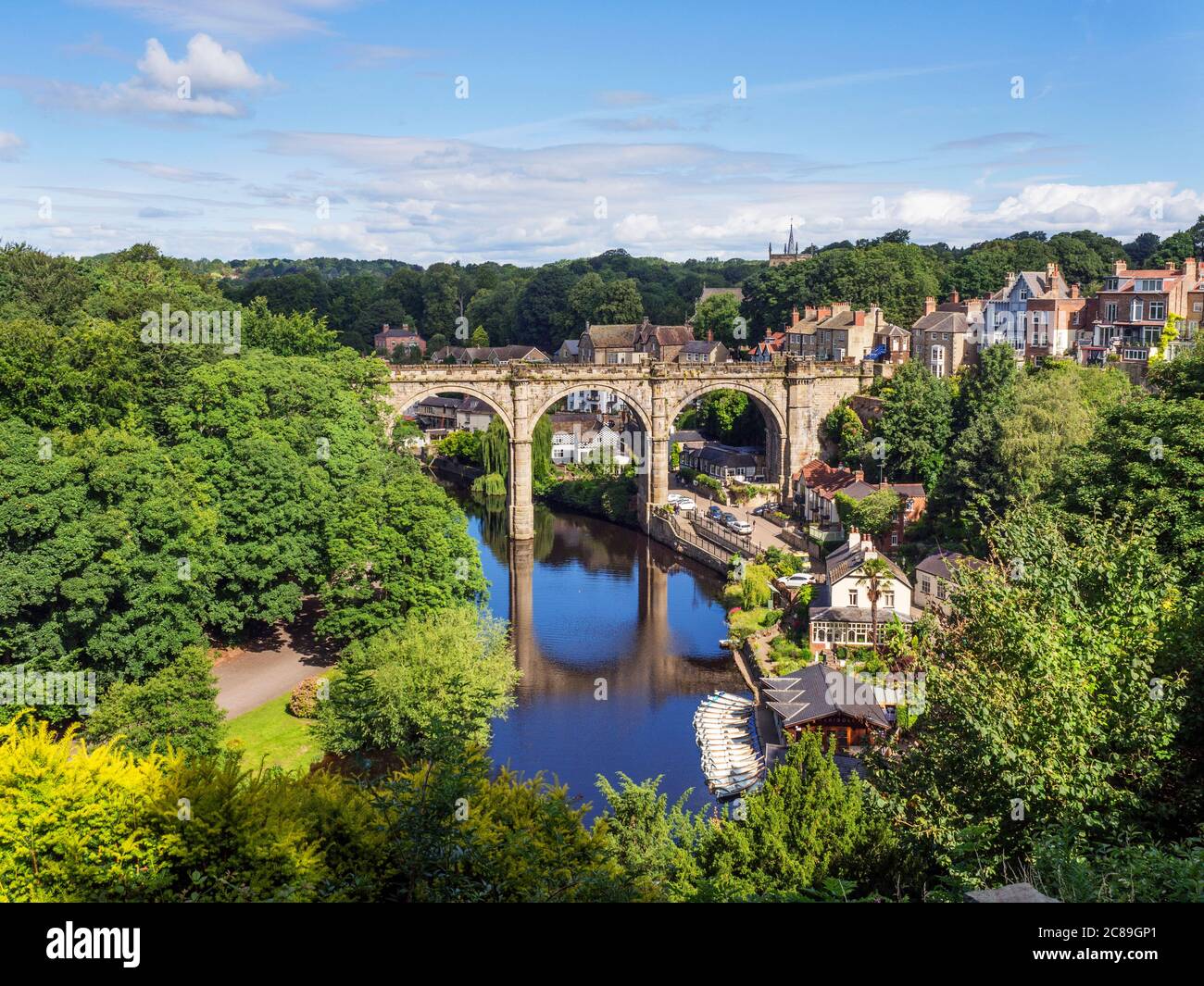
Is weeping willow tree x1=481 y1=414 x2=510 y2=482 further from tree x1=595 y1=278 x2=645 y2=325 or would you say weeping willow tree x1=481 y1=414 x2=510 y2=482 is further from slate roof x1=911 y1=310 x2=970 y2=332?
tree x1=595 y1=278 x2=645 y2=325

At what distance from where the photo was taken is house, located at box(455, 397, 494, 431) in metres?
89.6

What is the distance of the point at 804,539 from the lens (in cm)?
5534

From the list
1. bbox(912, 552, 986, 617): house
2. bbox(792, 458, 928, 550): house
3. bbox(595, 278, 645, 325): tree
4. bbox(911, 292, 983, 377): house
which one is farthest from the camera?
bbox(595, 278, 645, 325): tree

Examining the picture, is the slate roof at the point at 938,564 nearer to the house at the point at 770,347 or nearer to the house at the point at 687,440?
the house at the point at 687,440

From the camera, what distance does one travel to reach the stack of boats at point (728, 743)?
100ft

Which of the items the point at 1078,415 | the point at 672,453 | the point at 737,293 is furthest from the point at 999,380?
the point at 737,293

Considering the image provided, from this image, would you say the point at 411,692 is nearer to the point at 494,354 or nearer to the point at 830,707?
the point at 830,707

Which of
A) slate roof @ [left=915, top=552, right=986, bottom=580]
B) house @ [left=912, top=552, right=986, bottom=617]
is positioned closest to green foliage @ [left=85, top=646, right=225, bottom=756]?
slate roof @ [left=915, top=552, right=986, bottom=580]

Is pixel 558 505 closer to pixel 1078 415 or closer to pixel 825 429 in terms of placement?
pixel 825 429

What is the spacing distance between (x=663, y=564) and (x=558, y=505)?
16.9 m

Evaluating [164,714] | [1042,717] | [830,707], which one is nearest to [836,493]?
[830,707]

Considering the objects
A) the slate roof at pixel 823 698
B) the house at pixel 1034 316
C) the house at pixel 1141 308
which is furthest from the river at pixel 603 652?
the house at pixel 1141 308

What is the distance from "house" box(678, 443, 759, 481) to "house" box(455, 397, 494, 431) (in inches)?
753

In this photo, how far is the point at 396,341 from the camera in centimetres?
12619
